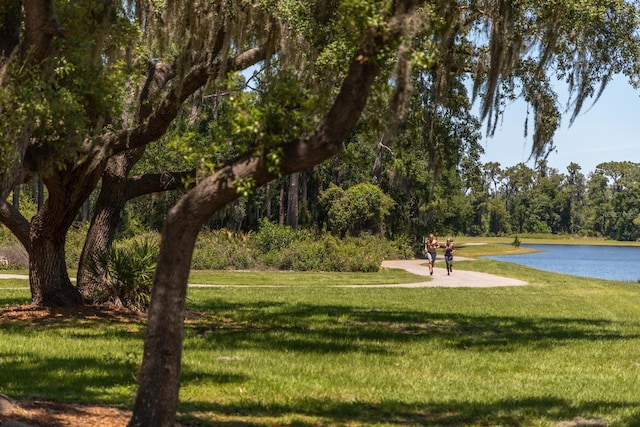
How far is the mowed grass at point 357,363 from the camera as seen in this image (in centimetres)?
879

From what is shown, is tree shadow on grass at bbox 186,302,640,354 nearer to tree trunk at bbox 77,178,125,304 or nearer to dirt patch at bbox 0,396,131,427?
tree trunk at bbox 77,178,125,304

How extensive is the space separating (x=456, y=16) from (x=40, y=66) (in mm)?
7094

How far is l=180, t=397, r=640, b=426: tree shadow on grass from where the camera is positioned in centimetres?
820

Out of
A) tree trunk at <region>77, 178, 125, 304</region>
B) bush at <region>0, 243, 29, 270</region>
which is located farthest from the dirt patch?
bush at <region>0, 243, 29, 270</region>

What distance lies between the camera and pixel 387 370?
36.9 feet

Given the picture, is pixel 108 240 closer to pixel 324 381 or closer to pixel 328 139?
pixel 324 381

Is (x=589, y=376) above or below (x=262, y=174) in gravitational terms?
below

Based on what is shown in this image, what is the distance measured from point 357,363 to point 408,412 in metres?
2.93

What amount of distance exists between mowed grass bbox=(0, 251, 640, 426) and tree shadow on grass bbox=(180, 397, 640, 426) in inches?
0.8

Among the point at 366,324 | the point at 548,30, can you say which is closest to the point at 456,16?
the point at 548,30

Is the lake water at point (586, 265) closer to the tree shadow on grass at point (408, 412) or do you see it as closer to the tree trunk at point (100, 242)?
the tree trunk at point (100, 242)

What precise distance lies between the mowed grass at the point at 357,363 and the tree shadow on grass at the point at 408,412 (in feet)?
0.06

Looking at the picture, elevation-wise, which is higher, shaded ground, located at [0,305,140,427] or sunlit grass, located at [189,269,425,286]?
shaded ground, located at [0,305,140,427]

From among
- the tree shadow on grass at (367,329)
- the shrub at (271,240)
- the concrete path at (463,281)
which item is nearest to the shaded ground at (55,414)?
the tree shadow on grass at (367,329)
